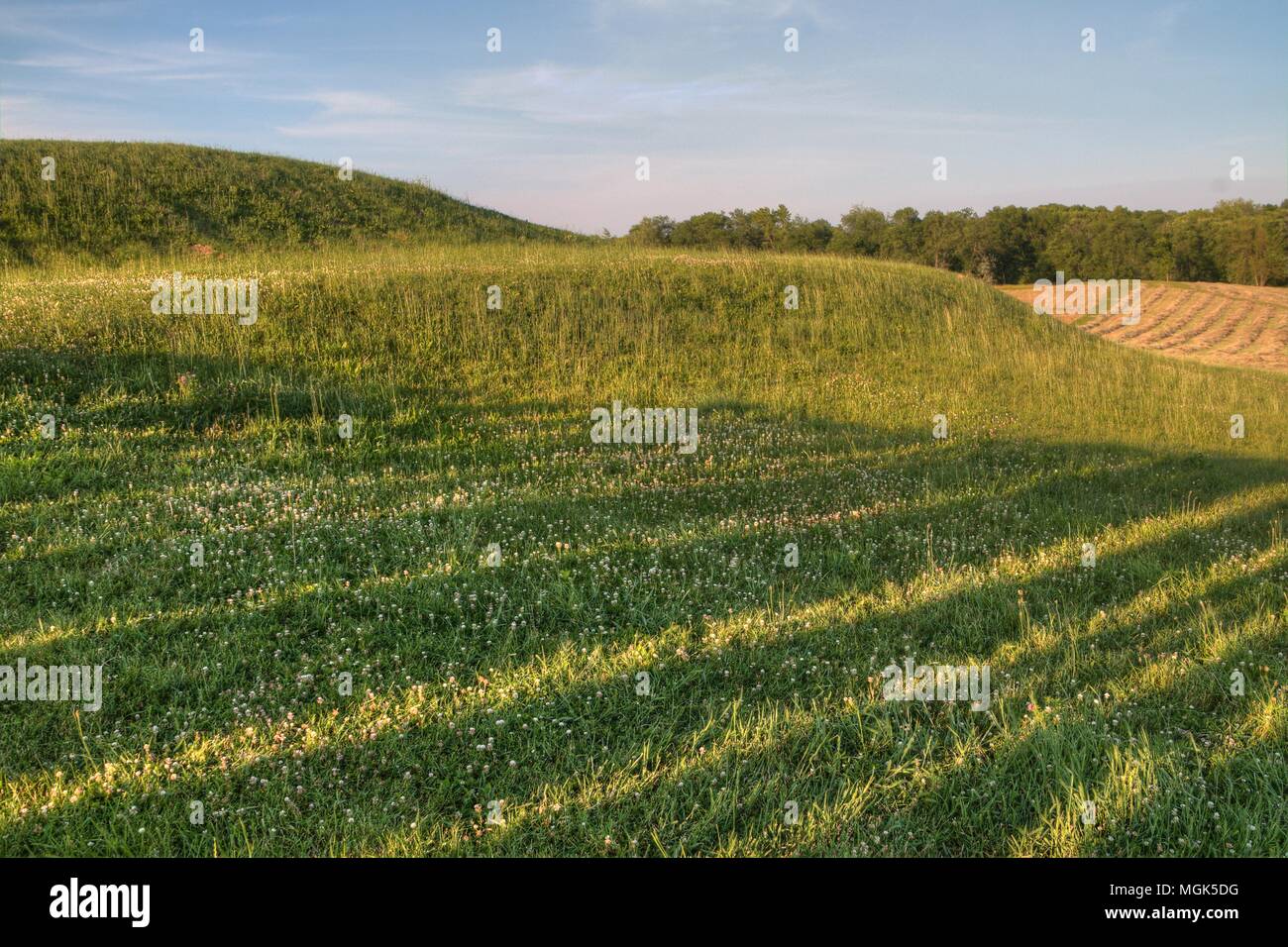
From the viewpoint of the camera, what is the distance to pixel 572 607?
783 centimetres

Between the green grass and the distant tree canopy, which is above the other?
the distant tree canopy

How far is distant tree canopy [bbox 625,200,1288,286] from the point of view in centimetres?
7850

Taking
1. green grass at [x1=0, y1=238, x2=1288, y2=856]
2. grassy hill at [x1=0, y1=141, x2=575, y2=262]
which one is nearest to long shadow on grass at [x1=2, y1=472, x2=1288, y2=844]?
green grass at [x1=0, y1=238, x2=1288, y2=856]

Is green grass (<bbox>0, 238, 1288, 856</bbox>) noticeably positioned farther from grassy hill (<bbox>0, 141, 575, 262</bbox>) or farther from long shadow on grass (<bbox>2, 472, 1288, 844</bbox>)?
grassy hill (<bbox>0, 141, 575, 262</bbox>)

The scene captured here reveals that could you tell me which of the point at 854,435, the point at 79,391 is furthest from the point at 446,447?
the point at 854,435

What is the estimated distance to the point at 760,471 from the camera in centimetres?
1308

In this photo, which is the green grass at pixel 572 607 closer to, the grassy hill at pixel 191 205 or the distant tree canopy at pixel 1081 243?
the grassy hill at pixel 191 205

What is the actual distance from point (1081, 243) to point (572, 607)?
300ft

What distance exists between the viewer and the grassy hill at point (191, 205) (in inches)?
1117

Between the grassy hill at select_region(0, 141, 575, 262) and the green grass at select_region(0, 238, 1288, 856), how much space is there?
12.5 meters

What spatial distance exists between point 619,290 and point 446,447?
1206 centimetres

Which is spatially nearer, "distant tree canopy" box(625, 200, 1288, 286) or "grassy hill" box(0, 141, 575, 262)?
"grassy hill" box(0, 141, 575, 262)

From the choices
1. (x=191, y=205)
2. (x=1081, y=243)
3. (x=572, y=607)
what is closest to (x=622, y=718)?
(x=572, y=607)

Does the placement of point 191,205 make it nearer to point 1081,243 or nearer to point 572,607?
point 572,607
